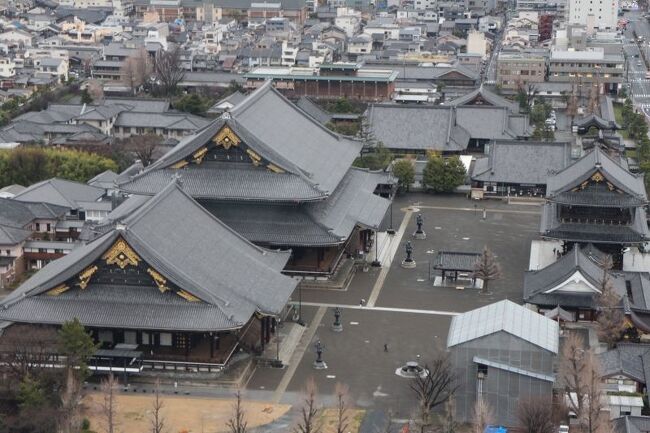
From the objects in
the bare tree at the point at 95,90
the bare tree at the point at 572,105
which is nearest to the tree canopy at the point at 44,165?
the bare tree at the point at 95,90

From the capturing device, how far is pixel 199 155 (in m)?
45.8

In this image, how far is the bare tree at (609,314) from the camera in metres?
37.8

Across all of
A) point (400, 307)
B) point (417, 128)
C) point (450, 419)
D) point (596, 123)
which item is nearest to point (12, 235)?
point (400, 307)

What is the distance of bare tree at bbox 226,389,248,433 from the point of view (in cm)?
3039

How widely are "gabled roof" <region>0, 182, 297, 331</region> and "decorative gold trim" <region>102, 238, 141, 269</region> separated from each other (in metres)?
0.12

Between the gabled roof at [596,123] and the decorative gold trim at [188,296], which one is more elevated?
the decorative gold trim at [188,296]

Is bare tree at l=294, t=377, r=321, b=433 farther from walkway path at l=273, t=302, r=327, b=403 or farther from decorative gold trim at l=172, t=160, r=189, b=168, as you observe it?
decorative gold trim at l=172, t=160, r=189, b=168

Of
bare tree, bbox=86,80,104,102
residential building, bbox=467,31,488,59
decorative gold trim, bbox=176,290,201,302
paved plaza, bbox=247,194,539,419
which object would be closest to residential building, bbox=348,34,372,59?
residential building, bbox=467,31,488,59

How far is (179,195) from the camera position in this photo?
40219 millimetres

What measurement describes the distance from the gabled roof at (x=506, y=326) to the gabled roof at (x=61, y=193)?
2342 cm

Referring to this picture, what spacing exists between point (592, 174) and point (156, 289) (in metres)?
19.1

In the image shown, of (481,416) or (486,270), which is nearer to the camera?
(481,416)

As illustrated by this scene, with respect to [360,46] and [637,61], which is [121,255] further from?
[637,61]

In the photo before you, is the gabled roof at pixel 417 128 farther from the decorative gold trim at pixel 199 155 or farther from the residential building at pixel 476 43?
the residential building at pixel 476 43
